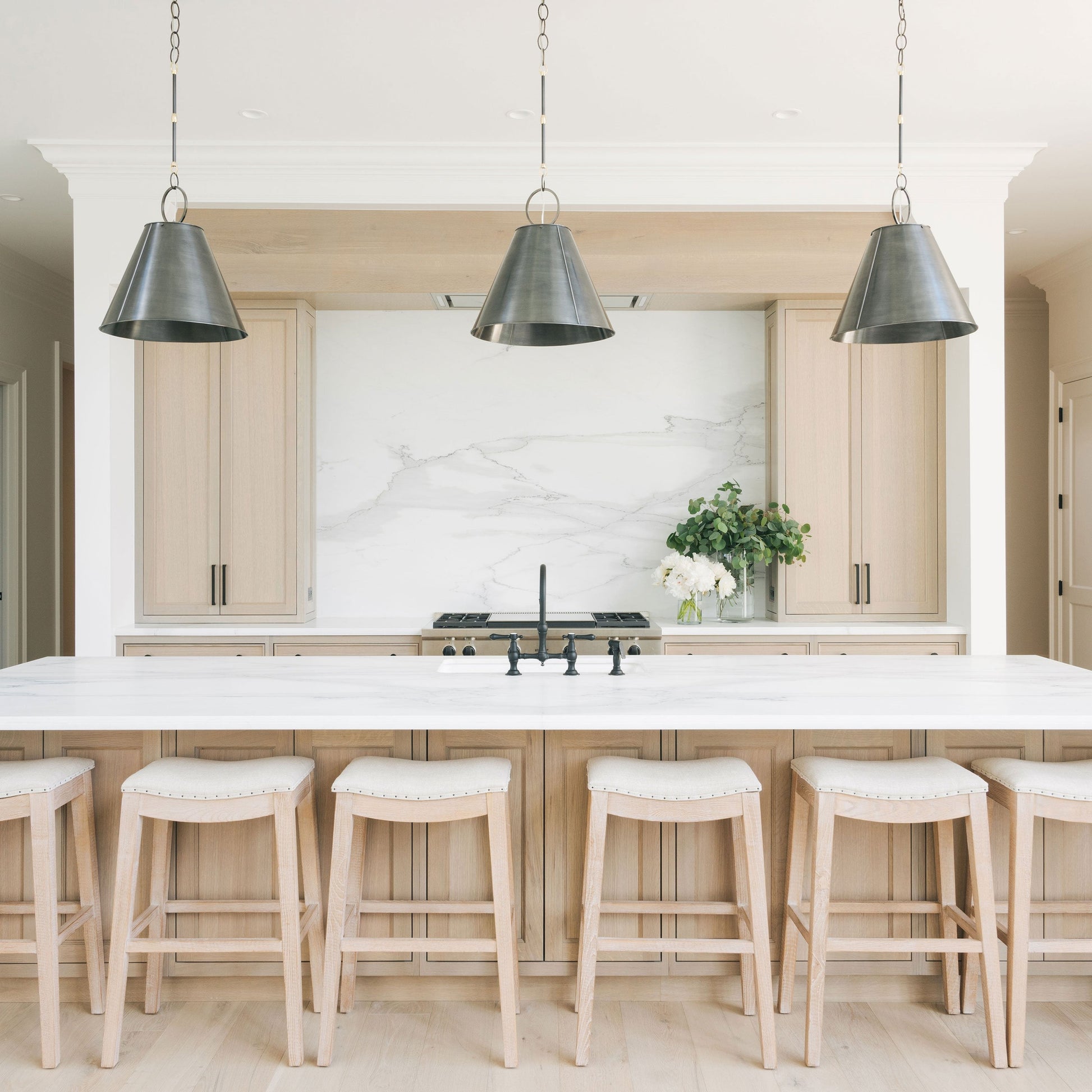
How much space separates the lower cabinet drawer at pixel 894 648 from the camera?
3969 millimetres

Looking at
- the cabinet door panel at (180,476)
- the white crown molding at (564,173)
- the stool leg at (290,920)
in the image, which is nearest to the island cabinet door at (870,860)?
the stool leg at (290,920)

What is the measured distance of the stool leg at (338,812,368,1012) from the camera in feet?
7.77

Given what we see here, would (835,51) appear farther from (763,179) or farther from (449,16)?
(449,16)

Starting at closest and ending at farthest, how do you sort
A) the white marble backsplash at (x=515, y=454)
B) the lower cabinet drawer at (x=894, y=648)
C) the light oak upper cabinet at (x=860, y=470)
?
1. the lower cabinet drawer at (x=894, y=648)
2. the light oak upper cabinet at (x=860, y=470)
3. the white marble backsplash at (x=515, y=454)

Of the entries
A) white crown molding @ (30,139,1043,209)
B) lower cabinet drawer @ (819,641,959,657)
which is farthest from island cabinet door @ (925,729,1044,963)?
white crown molding @ (30,139,1043,209)

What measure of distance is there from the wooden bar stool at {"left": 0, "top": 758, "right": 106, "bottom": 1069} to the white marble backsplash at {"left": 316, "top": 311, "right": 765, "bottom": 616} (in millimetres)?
2282

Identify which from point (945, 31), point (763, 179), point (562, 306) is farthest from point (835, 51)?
point (562, 306)

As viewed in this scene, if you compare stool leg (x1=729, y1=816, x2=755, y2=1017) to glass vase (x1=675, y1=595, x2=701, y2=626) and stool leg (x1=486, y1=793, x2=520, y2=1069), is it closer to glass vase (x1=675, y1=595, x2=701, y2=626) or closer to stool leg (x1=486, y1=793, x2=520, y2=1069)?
stool leg (x1=486, y1=793, x2=520, y2=1069)

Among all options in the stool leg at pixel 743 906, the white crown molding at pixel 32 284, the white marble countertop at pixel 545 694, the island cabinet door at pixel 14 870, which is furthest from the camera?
the white crown molding at pixel 32 284

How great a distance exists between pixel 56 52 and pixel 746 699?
9.39 feet

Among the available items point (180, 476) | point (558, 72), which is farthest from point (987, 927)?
point (180, 476)

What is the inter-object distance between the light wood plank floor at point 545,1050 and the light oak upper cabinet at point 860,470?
6.37 feet

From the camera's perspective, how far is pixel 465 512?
464cm

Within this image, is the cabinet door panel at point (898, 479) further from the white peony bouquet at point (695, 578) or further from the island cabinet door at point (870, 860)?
the island cabinet door at point (870, 860)
